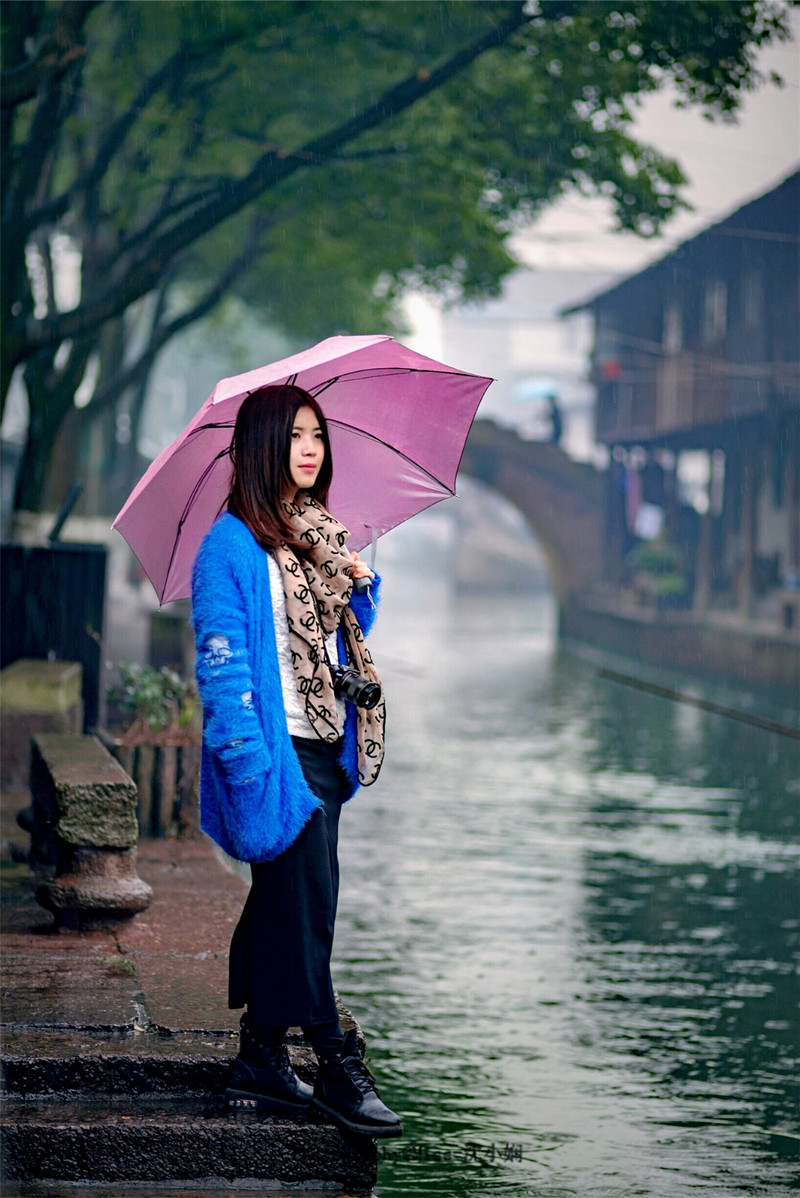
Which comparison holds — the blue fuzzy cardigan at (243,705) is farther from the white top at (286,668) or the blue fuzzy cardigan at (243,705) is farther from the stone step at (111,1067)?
the stone step at (111,1067)

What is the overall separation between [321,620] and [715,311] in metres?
27.2

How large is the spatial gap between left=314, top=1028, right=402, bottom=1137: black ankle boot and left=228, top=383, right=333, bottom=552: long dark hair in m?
1.23

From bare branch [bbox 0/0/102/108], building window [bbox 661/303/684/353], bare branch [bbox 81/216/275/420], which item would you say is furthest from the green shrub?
building window [bbox 661/303/684/353]

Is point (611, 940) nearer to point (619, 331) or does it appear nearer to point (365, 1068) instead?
point (365, 1068)

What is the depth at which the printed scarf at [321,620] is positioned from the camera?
3988mm

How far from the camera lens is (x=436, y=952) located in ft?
27.3

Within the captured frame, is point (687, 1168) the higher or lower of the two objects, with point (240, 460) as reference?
lower

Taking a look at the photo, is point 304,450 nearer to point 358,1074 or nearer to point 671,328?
point 358,1074

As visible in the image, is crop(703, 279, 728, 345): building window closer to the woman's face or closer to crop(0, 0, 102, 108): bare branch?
crop(0, 0, 102, 108): bare branch

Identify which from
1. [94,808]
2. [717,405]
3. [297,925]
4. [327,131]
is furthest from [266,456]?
[717,405]

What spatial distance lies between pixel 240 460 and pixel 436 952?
4.77 meters

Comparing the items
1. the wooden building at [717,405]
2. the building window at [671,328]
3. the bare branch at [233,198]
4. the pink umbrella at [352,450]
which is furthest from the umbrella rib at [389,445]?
the building window at [671,328]

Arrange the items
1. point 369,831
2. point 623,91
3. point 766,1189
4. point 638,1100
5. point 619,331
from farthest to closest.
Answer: point 619,331
point 623,91
point 369,831
point 638,1100
point 766,1189

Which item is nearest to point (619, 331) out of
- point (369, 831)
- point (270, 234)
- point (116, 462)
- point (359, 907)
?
point (116, 462)
